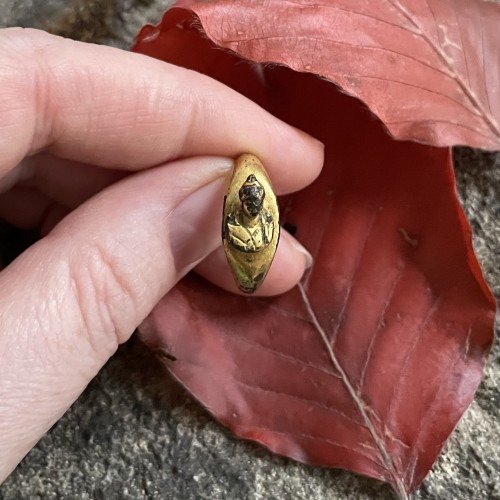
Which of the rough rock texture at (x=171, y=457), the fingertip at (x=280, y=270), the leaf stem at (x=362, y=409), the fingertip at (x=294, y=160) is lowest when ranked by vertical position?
the rough rock texture at (x=171, y=457)

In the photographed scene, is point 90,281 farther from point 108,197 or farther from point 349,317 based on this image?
point 349,317

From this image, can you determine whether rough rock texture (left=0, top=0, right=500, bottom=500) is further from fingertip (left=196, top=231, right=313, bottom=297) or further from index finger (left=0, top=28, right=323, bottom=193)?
index finger (left=0, top=28, right=323, bottom=193)

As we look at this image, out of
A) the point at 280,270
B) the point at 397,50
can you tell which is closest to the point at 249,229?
the point at 280,270

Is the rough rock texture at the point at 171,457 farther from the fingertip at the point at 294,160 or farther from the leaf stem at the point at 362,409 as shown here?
the fingertip at the point at 294,160

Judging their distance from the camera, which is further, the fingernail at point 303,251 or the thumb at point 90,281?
the fingernail at point 303,251

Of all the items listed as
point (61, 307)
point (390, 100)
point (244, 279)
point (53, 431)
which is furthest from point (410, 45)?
Result: point (53, 431)

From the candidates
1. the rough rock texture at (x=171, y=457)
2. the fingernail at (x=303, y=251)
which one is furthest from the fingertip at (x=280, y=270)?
the rough rock texture at (x=171, y=457)

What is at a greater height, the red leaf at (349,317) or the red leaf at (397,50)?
the red leaf at (397,50)

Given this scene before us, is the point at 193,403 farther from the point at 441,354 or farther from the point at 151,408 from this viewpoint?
the point at 441,354
